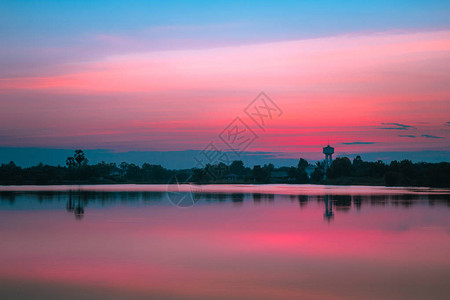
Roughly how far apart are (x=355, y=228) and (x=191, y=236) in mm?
6185

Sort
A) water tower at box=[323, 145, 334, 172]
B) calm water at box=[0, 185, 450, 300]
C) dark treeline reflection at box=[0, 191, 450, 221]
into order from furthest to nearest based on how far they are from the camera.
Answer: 1. water tower at box=[323, 145, 334, 172]
2. dark treeline reflection at box=[0, 191, 450, 221]
3. calm water at box=[0, 185, 450, 300]

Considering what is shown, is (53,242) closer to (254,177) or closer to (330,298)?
(330,298)

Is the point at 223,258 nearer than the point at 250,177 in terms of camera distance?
Yes

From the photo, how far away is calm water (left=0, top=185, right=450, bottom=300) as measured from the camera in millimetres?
9383

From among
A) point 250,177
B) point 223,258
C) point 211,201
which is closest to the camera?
point 223,258

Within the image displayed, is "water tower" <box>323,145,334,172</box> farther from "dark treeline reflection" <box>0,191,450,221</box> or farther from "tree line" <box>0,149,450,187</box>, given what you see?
"dark treeline reflection" <box>0,191,450,221</box>

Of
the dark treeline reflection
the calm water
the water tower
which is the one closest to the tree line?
the water tower

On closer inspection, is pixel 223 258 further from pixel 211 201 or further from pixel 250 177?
pixel 250 177

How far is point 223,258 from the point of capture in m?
12.6

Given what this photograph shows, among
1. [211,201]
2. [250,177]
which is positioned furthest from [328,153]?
[211,201]

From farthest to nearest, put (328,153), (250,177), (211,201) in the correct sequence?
(328,153)
(250,177)
(211,201)

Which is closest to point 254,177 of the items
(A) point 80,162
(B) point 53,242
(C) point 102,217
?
(A) point 80,162

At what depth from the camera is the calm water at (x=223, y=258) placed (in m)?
9.38

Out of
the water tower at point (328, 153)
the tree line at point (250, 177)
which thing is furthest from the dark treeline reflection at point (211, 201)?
the water tower at point (328, 153)
